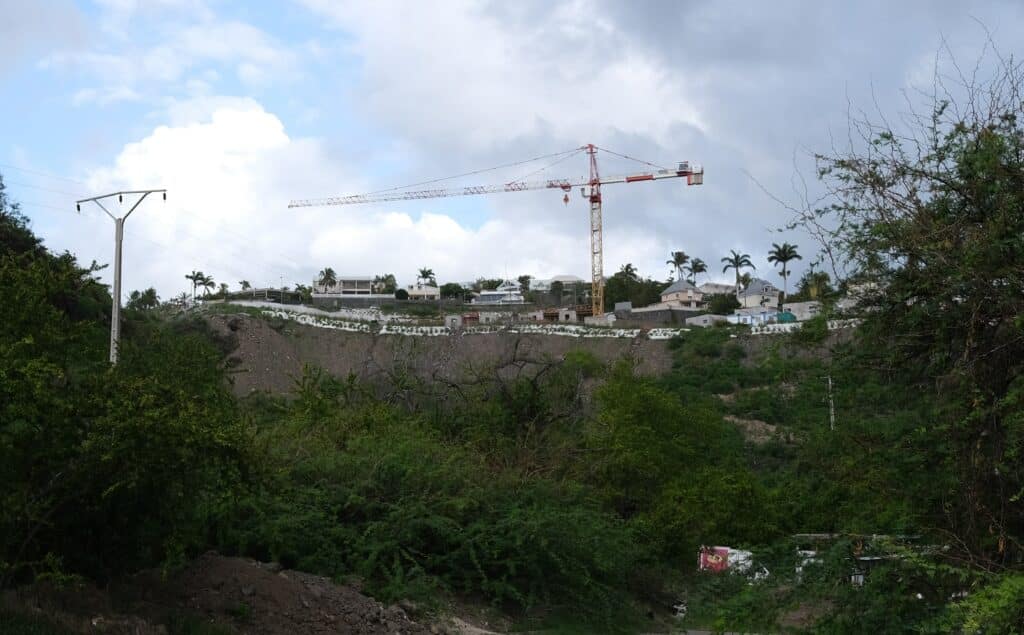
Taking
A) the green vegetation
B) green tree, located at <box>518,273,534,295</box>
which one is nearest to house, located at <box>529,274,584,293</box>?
green tree, located at <box>518,273,534,295</box>

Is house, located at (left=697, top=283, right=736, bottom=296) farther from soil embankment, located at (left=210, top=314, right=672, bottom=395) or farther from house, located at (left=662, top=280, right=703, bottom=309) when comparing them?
soil embankment, located at (left=210, top=314, right=672, bottom=395)

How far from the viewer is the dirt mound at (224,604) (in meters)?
14.5

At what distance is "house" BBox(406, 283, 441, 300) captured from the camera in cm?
16434

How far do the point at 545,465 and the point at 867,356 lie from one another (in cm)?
1738

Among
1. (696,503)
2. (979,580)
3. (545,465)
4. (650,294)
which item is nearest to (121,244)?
(545,465)

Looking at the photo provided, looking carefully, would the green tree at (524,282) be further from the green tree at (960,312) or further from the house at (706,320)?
the green tree at (960,312)

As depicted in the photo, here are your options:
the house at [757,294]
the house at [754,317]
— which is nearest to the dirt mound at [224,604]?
the house at [754,317]

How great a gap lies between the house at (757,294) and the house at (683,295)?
594cm

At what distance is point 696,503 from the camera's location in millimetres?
33719

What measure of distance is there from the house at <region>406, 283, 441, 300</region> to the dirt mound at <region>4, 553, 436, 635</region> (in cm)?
14245

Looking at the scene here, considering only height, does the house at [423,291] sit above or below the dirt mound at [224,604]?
above

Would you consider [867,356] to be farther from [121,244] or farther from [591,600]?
[121,244]

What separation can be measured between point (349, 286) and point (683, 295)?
187 feet

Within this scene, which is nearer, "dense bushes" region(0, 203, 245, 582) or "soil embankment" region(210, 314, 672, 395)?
"dense bushes" region(0, 203, 245, 582)
